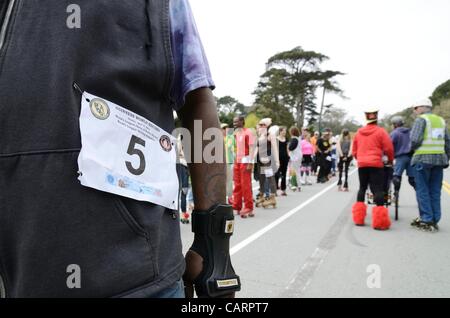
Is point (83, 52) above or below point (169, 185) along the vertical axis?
above

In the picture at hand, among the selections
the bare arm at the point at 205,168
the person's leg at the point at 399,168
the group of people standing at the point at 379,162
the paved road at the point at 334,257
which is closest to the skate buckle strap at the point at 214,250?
the bare arm at the point at 205,168

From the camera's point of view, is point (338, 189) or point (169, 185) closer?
point (169, 185)

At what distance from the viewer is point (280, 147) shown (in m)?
10.4

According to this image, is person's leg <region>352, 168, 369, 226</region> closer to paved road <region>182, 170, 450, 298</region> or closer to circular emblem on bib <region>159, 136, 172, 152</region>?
paved road <region>182, 170, 450, 298</region>

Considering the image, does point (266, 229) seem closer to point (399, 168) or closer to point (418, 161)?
point (418, 161)

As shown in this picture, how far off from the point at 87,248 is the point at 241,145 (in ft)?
22.2

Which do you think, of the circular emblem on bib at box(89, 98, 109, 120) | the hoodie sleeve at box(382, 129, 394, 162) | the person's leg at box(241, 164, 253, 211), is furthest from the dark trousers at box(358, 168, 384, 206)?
the circular emblem on bib at box(89, 98, 109, 120)

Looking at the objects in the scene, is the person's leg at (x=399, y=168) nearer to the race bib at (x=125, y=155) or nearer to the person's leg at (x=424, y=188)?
the person's leg at (x=424, y=188)

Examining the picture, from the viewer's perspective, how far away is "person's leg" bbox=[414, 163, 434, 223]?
5.96 m

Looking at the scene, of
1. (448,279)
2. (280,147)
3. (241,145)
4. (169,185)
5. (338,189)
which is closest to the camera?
(169,185)

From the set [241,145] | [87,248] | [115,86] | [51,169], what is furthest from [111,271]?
[241,145]

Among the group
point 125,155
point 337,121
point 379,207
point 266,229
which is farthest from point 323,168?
point 337,121

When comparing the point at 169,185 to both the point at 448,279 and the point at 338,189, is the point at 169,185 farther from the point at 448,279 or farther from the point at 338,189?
the point at 338,189

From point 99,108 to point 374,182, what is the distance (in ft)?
20.1
